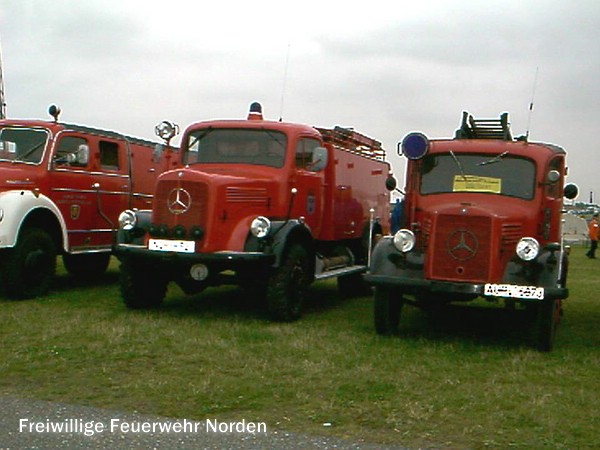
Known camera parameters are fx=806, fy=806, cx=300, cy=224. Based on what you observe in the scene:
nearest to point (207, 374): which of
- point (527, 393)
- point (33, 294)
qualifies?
point (527, 393)

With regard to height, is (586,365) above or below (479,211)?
below

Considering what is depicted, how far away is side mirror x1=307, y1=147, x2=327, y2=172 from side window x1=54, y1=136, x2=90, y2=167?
140 inches

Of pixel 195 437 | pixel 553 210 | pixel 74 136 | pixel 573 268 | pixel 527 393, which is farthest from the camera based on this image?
pixel 573 268

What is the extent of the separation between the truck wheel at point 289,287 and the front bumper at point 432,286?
1332 mm

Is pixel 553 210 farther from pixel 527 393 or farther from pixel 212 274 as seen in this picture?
pixel 212 274

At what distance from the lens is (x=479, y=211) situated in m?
8.01

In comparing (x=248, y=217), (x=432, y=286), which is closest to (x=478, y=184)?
(x=432, y=286)

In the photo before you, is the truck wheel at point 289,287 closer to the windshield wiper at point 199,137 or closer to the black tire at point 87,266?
the windshield wiper at point 199,137

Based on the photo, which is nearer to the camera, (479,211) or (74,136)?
(479,211)

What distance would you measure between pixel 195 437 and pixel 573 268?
1792 cm

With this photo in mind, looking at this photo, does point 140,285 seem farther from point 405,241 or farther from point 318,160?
point 405,241

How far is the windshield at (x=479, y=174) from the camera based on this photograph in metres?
8.78

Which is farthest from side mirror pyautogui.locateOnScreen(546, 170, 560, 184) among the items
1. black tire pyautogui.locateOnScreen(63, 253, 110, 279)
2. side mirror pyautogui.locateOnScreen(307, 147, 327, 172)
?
black tire pyautogui.locateOnScreen(63, 253, 110, 279)

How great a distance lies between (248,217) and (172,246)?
97 cm
